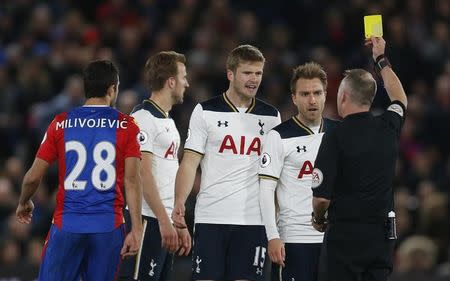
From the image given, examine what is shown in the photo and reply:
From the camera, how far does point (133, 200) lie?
8.08m

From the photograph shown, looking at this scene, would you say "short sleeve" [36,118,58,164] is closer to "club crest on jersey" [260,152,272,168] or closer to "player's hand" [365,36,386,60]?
"club crest on jersey" [260,152,272,168]

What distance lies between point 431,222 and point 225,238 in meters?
4.37

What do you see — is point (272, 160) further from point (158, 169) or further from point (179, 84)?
point (179, 84)

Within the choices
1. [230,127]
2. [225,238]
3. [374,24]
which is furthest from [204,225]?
[374,24]

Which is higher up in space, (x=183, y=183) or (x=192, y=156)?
(x=192, y=156)

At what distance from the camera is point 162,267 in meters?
9.09


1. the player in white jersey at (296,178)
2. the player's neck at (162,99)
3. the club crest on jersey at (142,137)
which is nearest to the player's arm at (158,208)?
the club crest on jersey at (142,137)

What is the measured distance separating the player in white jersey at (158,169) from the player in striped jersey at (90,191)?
609 mm

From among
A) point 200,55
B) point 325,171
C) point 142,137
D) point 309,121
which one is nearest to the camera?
point 325,171

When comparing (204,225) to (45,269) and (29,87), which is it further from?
(29,87)

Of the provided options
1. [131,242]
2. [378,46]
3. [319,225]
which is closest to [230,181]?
[319,225]

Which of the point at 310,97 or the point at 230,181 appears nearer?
the point at 310,97

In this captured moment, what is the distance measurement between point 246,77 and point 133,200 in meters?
1.47

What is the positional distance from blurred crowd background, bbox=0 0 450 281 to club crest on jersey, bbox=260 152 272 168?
470 centimetres
